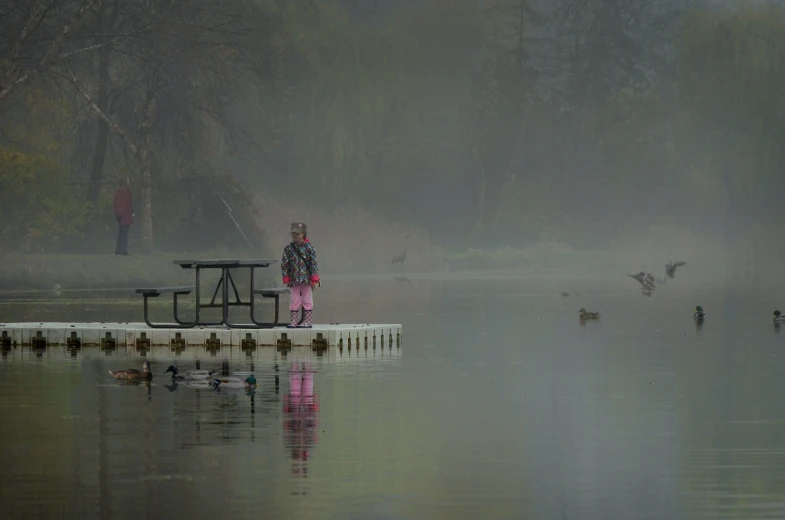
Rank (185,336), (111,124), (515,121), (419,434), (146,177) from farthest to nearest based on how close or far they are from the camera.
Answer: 1. (515,121)
2. (146,177)
3. (111,124)
4. (185,336)
5. (419,434)

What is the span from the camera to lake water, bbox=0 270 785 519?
1319 centimetres

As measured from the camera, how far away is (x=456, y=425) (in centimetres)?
1778

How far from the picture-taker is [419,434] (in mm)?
17000

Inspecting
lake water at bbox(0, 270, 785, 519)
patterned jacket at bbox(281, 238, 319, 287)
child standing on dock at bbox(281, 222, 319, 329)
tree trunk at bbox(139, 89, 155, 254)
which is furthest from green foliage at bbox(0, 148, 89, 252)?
patterned jacket at bbox(281, 238, 319, 287)

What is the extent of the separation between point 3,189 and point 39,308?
15.7 metres

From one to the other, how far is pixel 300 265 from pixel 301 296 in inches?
27.2

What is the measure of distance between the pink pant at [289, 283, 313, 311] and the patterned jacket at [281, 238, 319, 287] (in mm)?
136

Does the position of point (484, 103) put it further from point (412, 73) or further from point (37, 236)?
point (37, 236)

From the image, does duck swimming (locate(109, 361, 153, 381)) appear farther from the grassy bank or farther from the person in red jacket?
the person in red jacket

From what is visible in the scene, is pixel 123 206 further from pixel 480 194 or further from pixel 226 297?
pixel 480 194

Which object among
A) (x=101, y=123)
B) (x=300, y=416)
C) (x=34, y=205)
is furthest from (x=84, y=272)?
(x=300, y=416)

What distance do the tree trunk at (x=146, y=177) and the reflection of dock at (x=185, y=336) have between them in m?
27.8

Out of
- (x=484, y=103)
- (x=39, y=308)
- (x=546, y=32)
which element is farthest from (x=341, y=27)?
(x=39, y=308)

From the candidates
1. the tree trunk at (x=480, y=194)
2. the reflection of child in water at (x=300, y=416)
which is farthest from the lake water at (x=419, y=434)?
the tree trunk at (x=480, y=194)
